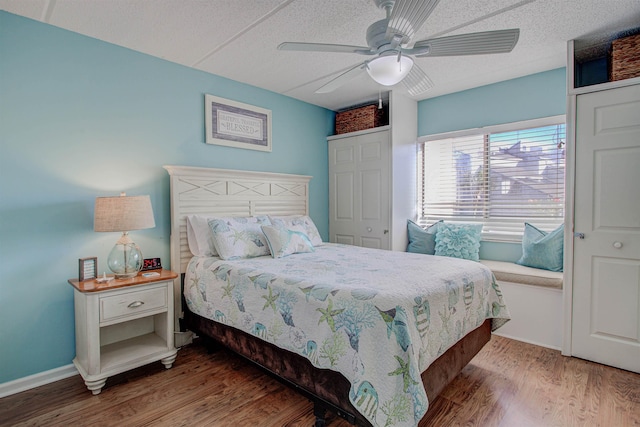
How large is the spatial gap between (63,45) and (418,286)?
293 centimetres

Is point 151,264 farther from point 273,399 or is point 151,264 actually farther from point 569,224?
point 569,224

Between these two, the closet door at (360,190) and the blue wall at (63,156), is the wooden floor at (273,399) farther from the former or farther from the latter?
the closet door at (360,190)

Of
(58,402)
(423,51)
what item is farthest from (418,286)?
(58,402)

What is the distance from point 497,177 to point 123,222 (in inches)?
139

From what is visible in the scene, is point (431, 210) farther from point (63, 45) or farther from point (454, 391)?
point (63, 45)

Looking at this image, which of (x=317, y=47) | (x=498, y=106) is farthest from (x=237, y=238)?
(x=498, y=106)

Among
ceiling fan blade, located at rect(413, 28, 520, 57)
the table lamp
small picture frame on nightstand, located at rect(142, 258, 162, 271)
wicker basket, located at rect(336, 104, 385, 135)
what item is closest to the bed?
small picture frame on nightstand, located at rect(142, 258, 162, 271)

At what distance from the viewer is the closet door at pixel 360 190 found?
3793 mm

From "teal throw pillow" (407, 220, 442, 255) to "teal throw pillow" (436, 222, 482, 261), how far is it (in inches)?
4.2

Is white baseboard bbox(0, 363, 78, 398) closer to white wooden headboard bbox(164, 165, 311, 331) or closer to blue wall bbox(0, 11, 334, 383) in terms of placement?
blue wall bbox(0, 11, 334, 383)

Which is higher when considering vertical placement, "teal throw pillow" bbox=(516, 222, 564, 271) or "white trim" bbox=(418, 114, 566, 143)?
"white trim" bbox=(418, 114, 566, 143)

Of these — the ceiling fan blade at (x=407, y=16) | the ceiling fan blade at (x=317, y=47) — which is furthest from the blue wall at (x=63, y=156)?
the ceiling fan blade at (x=407, y=16)

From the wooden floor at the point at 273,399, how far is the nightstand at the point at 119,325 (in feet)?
0.46

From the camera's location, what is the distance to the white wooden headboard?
283 centimetres
